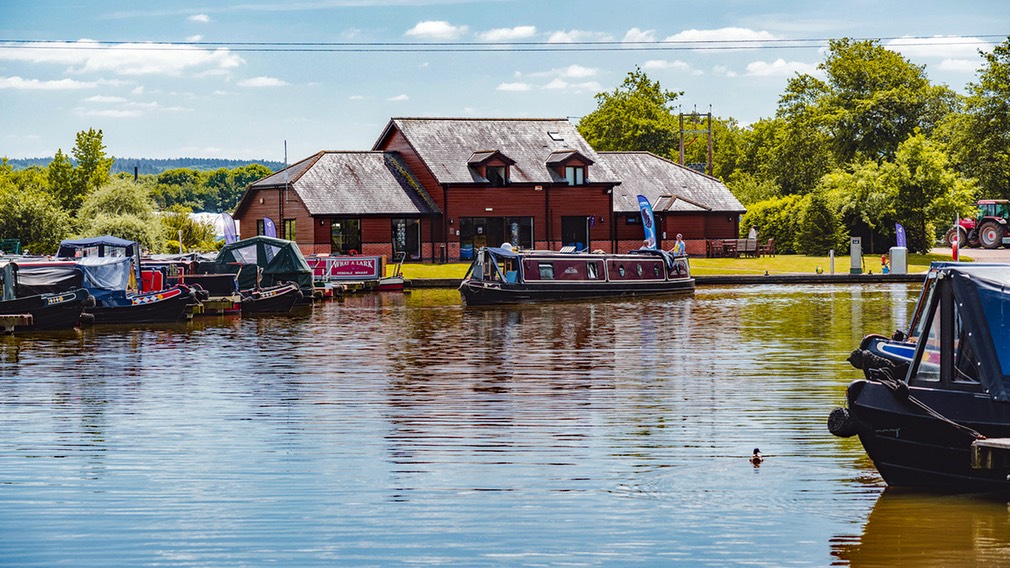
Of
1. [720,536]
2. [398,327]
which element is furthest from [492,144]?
[720,536]

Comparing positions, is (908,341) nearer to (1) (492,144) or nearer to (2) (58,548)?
(2) (58,548)

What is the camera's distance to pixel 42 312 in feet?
124

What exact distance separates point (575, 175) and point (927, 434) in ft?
209

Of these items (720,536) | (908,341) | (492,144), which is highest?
(492,144)

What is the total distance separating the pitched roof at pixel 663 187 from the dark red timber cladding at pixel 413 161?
36.8ft

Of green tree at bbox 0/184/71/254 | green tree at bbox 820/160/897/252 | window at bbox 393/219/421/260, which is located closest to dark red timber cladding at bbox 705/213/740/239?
green tree at bbox 820/160/897/252

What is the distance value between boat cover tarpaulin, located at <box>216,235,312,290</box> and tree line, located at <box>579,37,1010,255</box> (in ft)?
122

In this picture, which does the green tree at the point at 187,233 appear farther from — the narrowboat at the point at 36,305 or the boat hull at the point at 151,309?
the narrowboat at the point at 36,305

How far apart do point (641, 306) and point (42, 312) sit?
69.7 ft

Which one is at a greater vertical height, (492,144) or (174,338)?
(492,144)

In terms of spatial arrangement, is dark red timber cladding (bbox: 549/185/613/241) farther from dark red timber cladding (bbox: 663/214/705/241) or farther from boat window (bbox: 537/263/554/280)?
boat window (bbox: 537/263/554/280)

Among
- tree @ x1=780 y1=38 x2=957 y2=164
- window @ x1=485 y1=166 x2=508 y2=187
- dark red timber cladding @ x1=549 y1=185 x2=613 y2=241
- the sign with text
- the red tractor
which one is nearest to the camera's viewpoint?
the sign with text

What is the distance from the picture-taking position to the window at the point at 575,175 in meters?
77.2

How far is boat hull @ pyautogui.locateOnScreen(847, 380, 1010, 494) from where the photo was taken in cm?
1385
